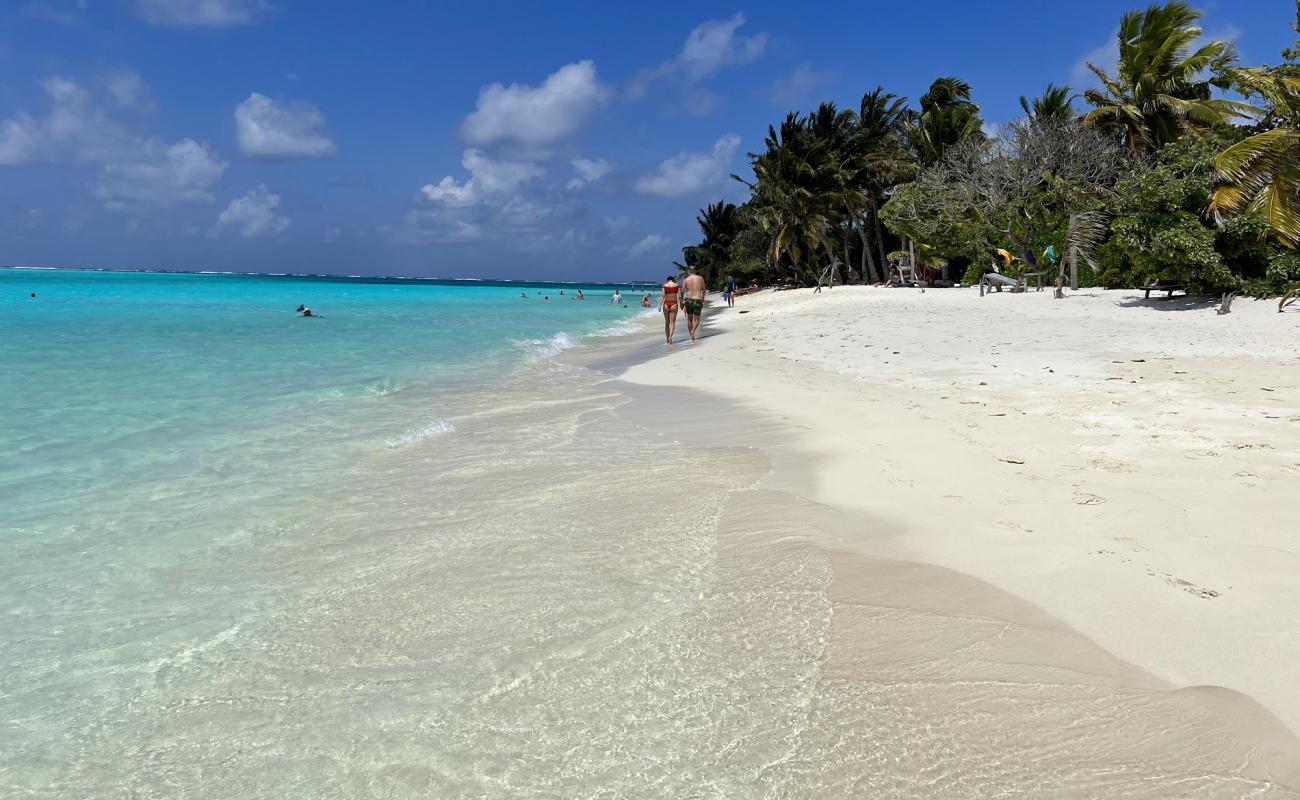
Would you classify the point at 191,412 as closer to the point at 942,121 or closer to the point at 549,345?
the point at 549,345

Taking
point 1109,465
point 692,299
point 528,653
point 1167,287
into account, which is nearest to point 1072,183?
point 1167,287

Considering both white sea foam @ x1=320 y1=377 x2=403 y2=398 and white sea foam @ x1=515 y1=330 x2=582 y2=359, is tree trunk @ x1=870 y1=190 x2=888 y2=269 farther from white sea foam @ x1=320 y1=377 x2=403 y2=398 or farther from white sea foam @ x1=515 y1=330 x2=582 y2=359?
white sea foam @ x1=320 y1=377 x2=403 y2=398

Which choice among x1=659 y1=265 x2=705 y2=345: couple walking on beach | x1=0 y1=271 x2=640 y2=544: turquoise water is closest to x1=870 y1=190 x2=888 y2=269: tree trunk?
x1=659 y1=265 x2=705 y2=345: couple walking on beach

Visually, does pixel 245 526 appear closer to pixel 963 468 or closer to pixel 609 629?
pixel 609 629

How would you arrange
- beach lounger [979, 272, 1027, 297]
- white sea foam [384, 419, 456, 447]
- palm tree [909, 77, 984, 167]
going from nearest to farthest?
1. white sea foam [384, 419, 456, 447]
2. beach lounger [979, 272, 1027, 297]
3. palm tree [909, 77, 984, 167]

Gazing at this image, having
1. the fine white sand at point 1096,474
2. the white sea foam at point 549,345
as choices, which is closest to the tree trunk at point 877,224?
the white sea foam at point 549,345

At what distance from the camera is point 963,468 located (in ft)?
15.9

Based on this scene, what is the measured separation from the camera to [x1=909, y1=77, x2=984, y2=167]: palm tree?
37938mm

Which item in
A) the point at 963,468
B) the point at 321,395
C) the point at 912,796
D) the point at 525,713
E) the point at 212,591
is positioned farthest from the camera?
the point at 321,395

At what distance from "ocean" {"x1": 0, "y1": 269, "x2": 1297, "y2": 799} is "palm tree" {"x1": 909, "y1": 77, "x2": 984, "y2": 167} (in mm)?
38703

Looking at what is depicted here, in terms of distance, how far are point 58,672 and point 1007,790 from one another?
3.57 meters

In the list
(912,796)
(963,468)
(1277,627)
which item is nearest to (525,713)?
(912,796)

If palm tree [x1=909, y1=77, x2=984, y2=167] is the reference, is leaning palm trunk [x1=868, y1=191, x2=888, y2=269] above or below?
below

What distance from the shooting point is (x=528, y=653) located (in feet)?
9.07
